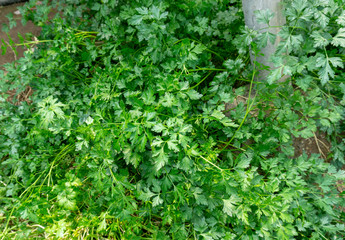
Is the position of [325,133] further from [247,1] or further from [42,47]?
[42,47]

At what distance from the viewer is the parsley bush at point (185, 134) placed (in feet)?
6.42

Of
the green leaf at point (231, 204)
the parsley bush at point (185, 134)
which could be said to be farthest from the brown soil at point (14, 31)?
the green leaf at point (231, 204)

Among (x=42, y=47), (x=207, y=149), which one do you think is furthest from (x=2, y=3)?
(x=207, y=149)

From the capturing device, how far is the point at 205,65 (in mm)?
2625

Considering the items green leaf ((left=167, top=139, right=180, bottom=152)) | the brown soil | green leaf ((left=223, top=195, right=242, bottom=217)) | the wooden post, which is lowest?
green leaf ((left=223, top=195, right=242, bottom=217))

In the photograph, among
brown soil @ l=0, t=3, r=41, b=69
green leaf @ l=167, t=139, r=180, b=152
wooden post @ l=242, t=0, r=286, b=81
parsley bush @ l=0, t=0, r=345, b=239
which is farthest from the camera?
brown soil @ l=0, t=3, r=41, b=69

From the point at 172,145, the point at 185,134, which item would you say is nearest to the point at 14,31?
the point at 185,134

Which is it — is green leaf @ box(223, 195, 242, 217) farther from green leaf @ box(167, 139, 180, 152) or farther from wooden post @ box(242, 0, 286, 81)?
wooden post @ box(242, 0, 286, 81)

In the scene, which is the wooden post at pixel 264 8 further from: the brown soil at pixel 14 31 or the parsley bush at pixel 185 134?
the brown soil at pixel 14 31

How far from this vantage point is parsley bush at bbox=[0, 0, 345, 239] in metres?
1.96

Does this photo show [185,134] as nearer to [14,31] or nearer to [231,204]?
[231,204]

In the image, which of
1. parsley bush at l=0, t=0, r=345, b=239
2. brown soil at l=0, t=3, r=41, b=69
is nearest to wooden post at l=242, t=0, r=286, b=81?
parsley bush at l=0, t=0, r=345, b=239

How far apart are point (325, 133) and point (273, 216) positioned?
1.18 m

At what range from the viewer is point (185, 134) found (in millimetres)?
2082
